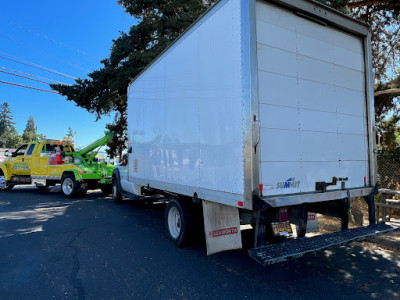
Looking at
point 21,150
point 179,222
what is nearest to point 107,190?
point 21,150

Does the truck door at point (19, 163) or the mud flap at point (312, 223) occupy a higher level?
the truck door at point (19, 163)

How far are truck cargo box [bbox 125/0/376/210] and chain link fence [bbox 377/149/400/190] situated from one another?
3.64m

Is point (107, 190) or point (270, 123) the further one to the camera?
point (107, 190)

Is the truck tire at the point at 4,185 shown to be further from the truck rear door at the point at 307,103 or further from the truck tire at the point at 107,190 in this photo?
the truck rear door at the point at 307,103

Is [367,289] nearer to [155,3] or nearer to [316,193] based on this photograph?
[316,193]

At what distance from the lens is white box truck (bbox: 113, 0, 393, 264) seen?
324 centimetres

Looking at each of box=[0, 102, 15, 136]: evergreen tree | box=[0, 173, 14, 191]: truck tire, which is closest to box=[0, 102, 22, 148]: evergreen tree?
box=[0, 102, 15, 136]: evergreen tree

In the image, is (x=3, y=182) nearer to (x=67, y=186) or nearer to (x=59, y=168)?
(x=59, y=168)

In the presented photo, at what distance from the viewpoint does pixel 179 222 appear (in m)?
5.10

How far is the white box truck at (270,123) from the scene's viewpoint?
3.24 metres

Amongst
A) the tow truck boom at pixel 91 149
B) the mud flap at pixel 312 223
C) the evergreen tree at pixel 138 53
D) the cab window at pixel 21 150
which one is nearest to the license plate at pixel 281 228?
the mud flap at pixel 312 223

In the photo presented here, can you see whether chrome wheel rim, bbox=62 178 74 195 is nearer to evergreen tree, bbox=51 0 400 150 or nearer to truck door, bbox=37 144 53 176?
truck door, bbox=37 144 53 176

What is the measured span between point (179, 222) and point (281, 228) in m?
2.13

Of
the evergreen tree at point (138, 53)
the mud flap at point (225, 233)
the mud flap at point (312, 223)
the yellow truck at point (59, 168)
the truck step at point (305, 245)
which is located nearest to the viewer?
the truck step at point (305, 245)
